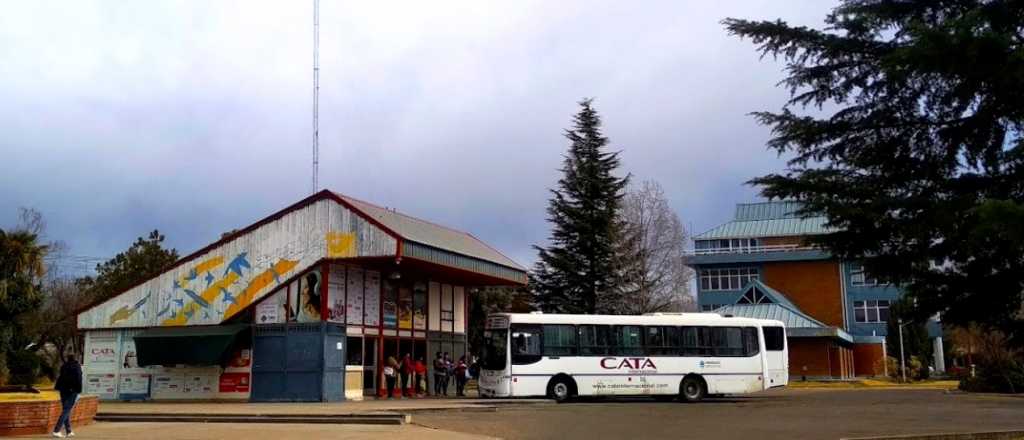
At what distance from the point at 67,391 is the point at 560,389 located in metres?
14.5

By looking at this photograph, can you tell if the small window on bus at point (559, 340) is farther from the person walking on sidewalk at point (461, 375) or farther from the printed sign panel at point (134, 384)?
the printed sign panel at point (134, 384)

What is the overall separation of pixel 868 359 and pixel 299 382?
51.6 meters

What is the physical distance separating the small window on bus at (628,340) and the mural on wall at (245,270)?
7.30 metres

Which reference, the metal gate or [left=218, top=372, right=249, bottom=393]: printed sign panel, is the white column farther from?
[left=218, top=372, right=249, bottom=393]: printed sign panel

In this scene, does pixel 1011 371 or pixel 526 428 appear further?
pixel 1011 371

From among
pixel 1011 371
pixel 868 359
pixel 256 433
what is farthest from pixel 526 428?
pixel 868 359

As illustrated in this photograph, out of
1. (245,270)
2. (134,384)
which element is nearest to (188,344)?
(245,270)

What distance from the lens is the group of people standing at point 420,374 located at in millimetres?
28688

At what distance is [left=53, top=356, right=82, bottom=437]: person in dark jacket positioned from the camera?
15000 mm

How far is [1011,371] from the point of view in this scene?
32.6 metres

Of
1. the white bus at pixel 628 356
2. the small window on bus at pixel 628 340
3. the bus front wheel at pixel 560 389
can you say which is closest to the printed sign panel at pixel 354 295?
the white bus at pixel 628 356

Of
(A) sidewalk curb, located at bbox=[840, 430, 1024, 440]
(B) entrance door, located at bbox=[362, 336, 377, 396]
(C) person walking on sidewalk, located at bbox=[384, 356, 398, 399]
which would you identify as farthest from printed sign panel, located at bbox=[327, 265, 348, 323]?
(A) sidewalk curb, located at bbox=[840, 430, 1024, 440]

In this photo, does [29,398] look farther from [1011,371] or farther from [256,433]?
[1011,371]

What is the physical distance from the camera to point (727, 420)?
1902cm
